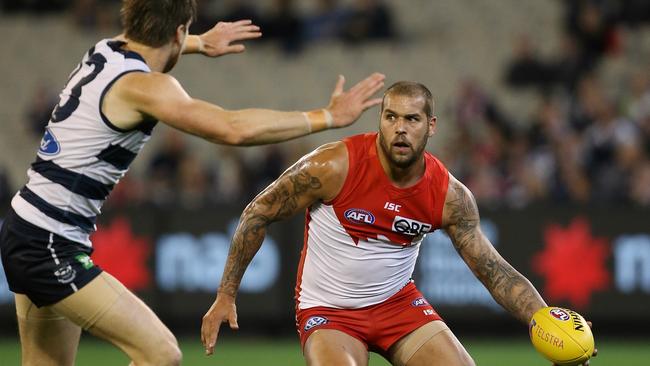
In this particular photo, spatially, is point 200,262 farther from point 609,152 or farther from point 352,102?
point 352,102

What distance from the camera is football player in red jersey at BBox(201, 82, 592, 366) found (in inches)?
268

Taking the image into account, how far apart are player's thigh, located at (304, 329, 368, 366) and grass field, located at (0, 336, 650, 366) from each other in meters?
4.09

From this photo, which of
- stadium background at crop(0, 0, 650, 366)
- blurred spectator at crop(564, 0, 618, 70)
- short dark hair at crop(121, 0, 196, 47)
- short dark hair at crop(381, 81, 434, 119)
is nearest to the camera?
short dark hair at crop(121, 0, 196, 47)

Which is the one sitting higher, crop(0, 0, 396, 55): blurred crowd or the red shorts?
crop(0, 0, 396, 55): blurred crowd

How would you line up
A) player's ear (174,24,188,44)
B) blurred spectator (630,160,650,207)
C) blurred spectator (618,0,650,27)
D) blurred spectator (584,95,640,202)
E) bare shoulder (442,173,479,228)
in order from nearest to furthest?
1. player's ear (174,24,188,44)
2. bare shoulder (442,173,479,228)
3. blurred spectator (630,160,650,207)
4. blurred spectator (584,95,640,202)
5. blurred spectator (618,0,650,27)

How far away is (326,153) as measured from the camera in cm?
690

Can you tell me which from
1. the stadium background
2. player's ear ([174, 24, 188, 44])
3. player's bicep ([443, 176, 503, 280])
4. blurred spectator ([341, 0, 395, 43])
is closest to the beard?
player's bicep ([443, 176, 503, 280])

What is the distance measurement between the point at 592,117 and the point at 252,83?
17.5 ft

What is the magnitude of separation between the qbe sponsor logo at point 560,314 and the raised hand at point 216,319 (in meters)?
1.91

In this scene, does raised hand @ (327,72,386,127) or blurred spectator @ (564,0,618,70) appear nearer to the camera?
raised hand @ (327,72,386,127)

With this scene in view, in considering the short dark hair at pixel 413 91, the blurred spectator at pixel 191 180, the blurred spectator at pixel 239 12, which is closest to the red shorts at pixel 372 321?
the short dark hair at pixel 413 91

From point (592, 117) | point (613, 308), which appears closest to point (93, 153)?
point (613, 308)

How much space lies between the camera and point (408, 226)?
6.97 m

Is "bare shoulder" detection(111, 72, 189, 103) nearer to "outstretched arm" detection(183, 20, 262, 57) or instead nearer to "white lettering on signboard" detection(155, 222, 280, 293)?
"outstretched arm" detection(183, 20, 262, 57)
